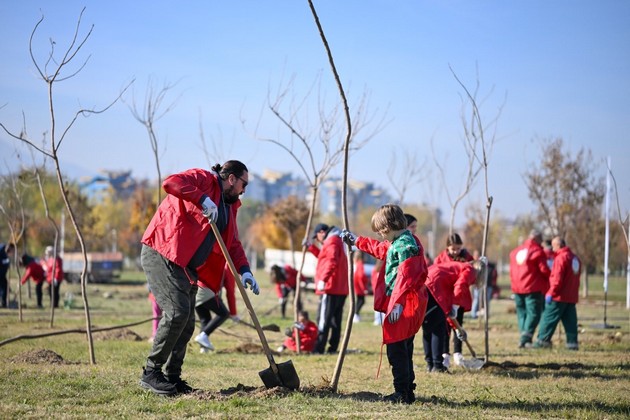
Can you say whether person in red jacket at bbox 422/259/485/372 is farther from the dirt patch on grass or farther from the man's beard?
the dirt patch on grass

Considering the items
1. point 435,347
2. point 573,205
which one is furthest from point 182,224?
point 573,205

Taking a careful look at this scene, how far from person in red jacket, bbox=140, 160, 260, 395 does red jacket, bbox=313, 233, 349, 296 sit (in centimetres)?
520

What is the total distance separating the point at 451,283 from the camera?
993cm

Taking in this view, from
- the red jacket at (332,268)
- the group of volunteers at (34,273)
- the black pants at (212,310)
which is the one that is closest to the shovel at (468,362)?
the red jacket at (332,268)

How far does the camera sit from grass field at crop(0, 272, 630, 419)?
627 cm

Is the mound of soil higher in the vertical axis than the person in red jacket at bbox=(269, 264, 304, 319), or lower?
lower

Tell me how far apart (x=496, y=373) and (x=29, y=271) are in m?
15.9

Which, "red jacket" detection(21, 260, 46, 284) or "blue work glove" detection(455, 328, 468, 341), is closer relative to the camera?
"blue work glove" detection(455, 328, 468, 341)

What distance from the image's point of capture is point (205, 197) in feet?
21.3

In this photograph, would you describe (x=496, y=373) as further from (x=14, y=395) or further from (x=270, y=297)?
(x=270, y=297)

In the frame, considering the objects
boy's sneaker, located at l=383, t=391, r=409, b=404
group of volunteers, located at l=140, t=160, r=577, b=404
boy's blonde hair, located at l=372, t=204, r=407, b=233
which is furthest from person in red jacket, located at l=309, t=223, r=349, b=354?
boy's sneaker, located at l=383, t=391, r=409, b=404

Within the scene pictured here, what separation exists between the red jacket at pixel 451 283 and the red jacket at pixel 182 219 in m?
3.86

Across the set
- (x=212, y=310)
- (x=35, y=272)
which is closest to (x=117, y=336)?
(x=212, y=310)

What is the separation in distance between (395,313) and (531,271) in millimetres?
8296
